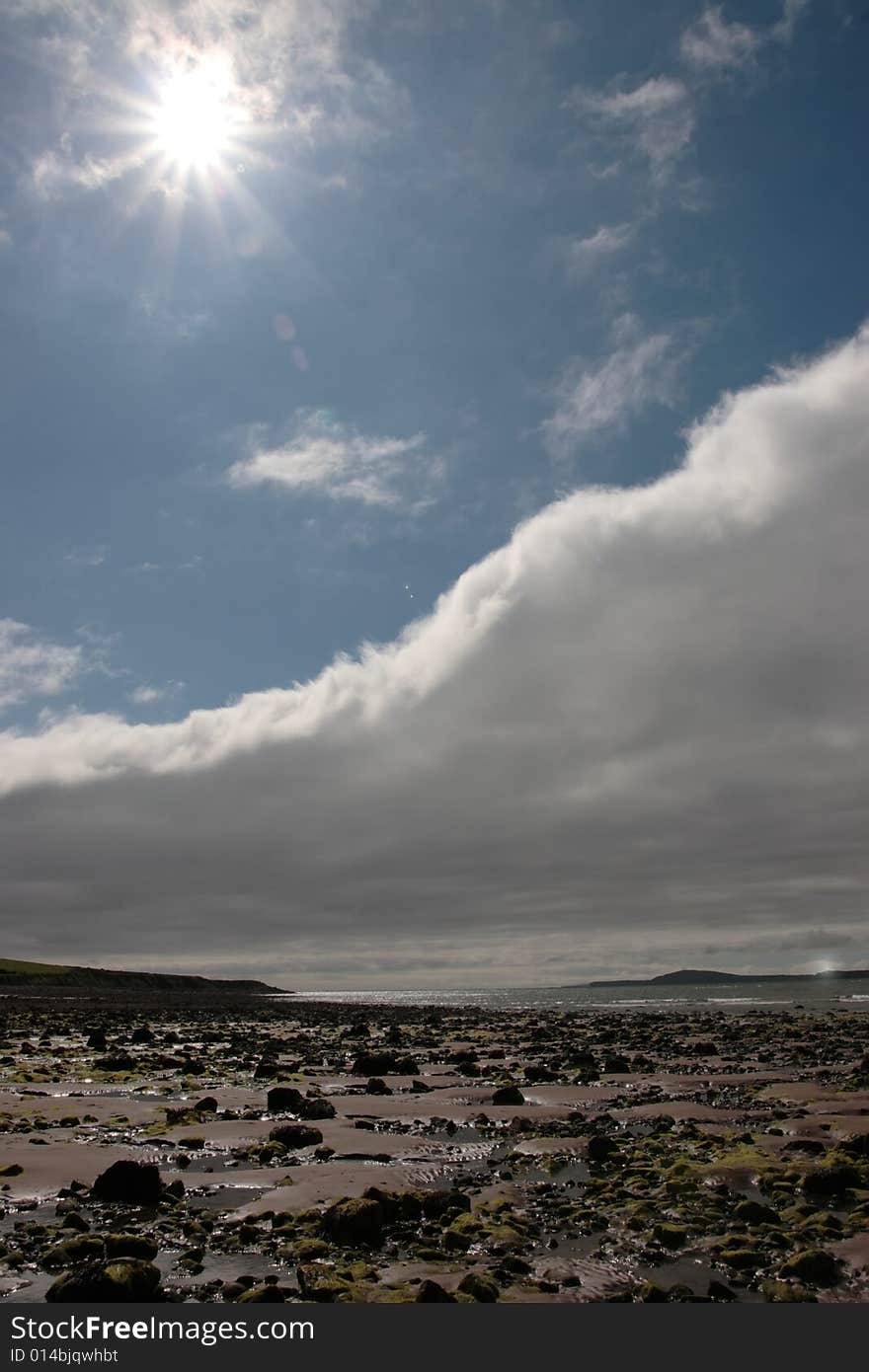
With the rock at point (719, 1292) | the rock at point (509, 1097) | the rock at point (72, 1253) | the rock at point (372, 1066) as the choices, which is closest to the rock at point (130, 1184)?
the rock at point (72, 1253)

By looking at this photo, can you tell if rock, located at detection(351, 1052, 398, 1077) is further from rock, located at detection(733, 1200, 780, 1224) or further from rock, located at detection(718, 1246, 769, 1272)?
rock, located at detection(718, 1246, 769, 1272)

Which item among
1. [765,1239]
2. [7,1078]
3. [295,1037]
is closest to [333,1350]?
[765,1239]

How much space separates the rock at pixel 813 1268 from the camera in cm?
1111

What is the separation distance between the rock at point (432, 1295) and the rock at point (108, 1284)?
3251mm

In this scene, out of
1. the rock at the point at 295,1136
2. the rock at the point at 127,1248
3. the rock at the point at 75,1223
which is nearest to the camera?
the rock at the point at 127,1248

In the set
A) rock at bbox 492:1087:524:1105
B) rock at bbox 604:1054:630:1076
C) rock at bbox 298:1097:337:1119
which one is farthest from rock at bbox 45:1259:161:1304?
rock at bbox 604:1054:630:1076

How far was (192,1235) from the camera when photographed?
1283 cm

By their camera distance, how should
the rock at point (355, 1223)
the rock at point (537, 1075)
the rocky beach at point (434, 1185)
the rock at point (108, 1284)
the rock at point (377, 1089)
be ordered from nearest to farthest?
the rock at point (108, 1284)
the rocky beach at point (434, 1185)
the rock at point (355, 1223)
the rock at point (377, 1089)
the rock at point (537, 1075)

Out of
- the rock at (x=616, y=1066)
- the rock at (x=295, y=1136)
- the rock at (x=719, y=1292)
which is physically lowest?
the rock at (x=616, y=1066)

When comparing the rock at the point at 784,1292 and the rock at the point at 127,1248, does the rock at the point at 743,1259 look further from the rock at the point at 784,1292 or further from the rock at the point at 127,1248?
the rock at the point at 127,1248

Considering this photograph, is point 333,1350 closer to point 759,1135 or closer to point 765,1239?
point 765,1239

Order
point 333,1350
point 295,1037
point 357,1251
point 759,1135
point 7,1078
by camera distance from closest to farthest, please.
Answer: point 333,1350
point 357,1251
point 759,1135
point 7,1078
point 295,1037

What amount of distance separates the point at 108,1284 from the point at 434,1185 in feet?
25.8

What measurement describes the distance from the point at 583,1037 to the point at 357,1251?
51091mm
